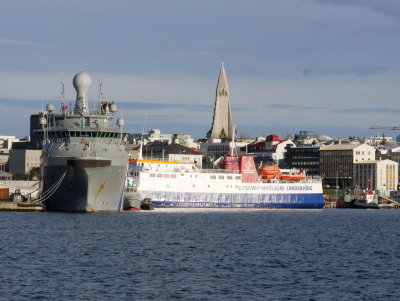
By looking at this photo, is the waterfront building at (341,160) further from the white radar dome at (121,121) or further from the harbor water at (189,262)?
the harbor water at (189,262)

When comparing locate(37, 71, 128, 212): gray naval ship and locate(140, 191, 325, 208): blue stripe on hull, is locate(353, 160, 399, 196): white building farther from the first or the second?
locate(37, 71, 128, 212): gray naval ship

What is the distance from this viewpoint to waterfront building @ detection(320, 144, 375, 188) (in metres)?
188

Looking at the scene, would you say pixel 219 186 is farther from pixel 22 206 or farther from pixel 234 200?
pixel 22 206

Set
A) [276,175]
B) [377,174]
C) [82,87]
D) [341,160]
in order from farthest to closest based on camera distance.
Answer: [341,160], [377,174], [276,175], [82,87]

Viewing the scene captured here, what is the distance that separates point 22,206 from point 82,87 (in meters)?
13.5

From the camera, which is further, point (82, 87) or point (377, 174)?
point (377, 174)

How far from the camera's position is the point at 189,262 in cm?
4419

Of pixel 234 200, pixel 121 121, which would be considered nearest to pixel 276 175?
pixel 234 200

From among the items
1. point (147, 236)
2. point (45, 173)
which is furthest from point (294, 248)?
point (45, 173)

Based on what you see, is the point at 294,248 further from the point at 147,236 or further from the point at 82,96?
the point at 82,96

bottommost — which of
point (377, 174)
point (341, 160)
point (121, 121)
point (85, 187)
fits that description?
point (85, 187)

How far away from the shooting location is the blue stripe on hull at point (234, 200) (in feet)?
353

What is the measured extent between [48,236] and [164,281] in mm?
19440

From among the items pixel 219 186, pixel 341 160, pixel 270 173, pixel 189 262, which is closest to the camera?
pixel 189 262
